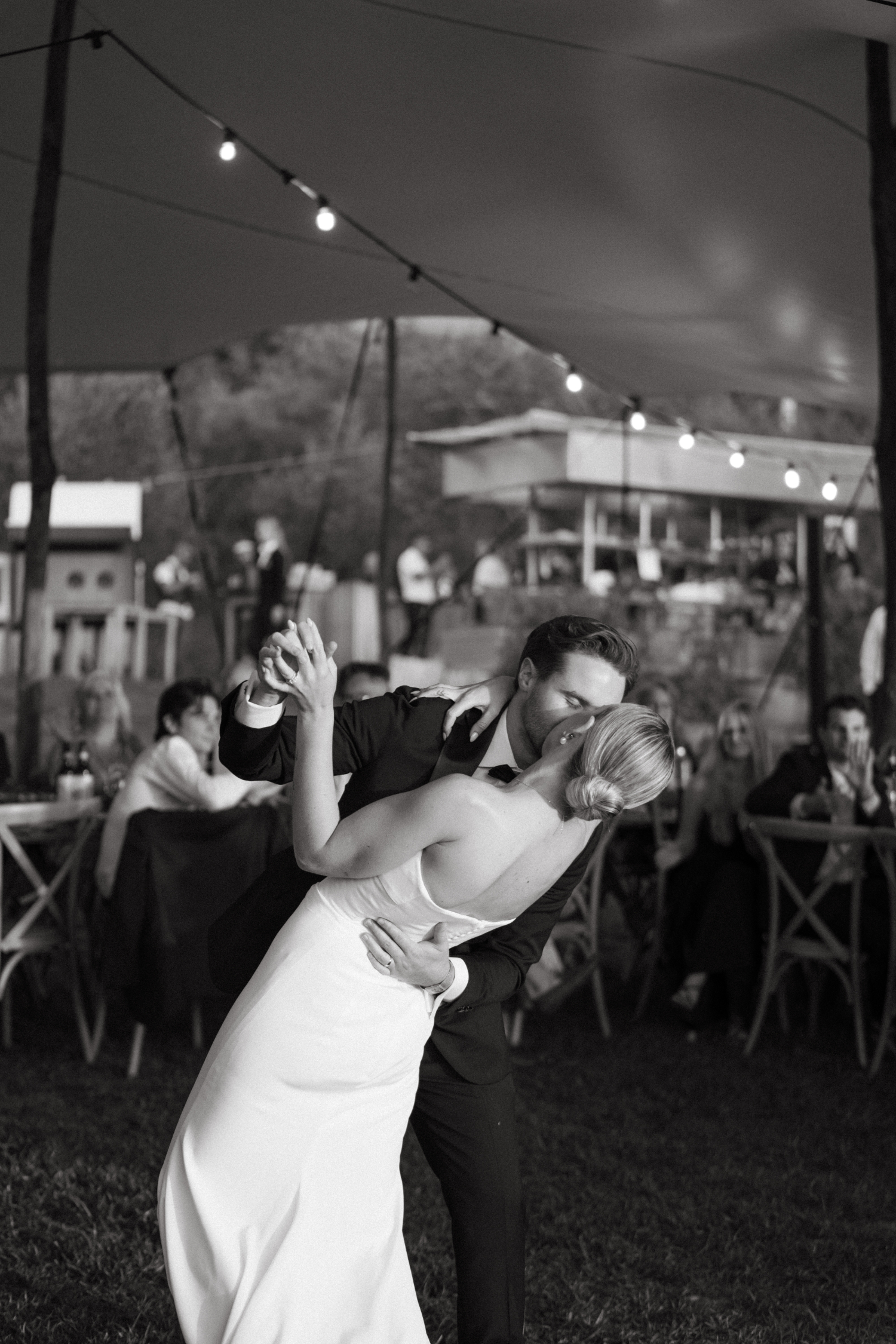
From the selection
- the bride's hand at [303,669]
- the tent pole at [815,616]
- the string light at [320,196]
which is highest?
the string light at [320,196]

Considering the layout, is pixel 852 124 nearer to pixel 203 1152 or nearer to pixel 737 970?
pixel 737 970

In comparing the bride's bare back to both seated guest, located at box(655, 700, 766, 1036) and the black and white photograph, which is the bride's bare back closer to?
the black and white photograph

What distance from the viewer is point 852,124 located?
240 inches

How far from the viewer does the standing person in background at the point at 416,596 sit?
48.8 ft

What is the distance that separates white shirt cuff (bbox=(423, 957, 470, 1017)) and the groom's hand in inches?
2.7

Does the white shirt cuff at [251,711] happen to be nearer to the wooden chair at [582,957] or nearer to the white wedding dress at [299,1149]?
the white wedding dress at [299,1149]

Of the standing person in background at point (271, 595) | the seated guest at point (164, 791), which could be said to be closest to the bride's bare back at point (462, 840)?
the seated guest at point (164, 791)

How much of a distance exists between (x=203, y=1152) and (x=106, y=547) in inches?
446

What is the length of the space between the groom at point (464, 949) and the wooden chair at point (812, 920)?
269 centimetres

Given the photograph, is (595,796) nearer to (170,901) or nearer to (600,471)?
(170,901)

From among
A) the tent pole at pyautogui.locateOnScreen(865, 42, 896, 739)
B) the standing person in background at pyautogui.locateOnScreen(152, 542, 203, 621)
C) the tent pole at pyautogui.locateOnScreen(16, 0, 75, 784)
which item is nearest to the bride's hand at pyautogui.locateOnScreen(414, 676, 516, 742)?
the tent pole at pyautogui.locateOnScreen(865, 42, 896, 739)

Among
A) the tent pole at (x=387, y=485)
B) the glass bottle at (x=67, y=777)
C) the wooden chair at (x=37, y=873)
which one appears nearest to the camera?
the wooden chair at (x=37, y=873)

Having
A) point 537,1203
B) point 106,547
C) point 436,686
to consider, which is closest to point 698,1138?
point 537,1203

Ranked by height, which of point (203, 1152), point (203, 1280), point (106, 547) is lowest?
point (203, 1280)
